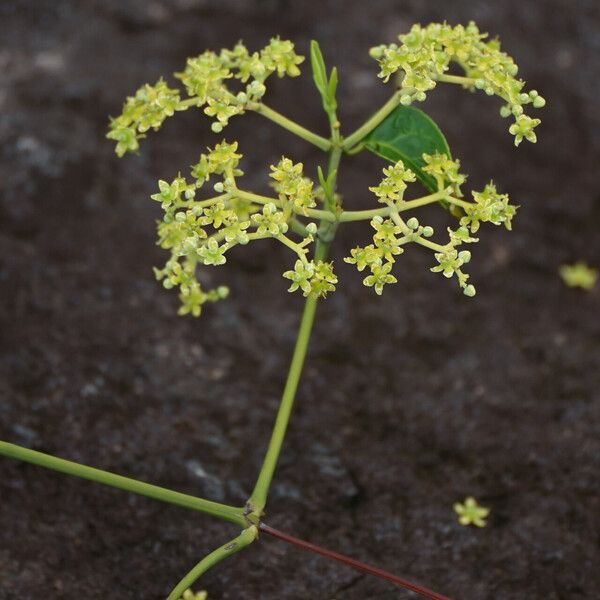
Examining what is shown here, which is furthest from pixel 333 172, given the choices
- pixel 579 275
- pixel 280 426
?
pixel 579 275

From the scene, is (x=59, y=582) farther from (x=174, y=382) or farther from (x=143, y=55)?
(x=143, y=55)

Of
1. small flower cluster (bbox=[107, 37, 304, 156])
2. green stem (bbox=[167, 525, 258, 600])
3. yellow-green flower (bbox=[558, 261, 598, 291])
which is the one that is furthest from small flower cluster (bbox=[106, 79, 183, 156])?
yellow-green flower (bbox=[558, 261, 598, 291])

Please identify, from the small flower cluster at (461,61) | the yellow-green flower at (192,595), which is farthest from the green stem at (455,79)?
the yellow-green flower at (192,595)

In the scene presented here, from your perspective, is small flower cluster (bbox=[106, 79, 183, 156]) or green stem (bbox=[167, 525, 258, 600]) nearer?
green stem (bbox=[167, 525, 258, 600])

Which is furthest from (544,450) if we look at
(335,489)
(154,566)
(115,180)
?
(115,180)

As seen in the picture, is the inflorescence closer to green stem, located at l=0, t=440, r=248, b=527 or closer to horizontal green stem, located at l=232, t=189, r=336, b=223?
horizontal green stem, located at l=232, t=189, r=336, b=223
